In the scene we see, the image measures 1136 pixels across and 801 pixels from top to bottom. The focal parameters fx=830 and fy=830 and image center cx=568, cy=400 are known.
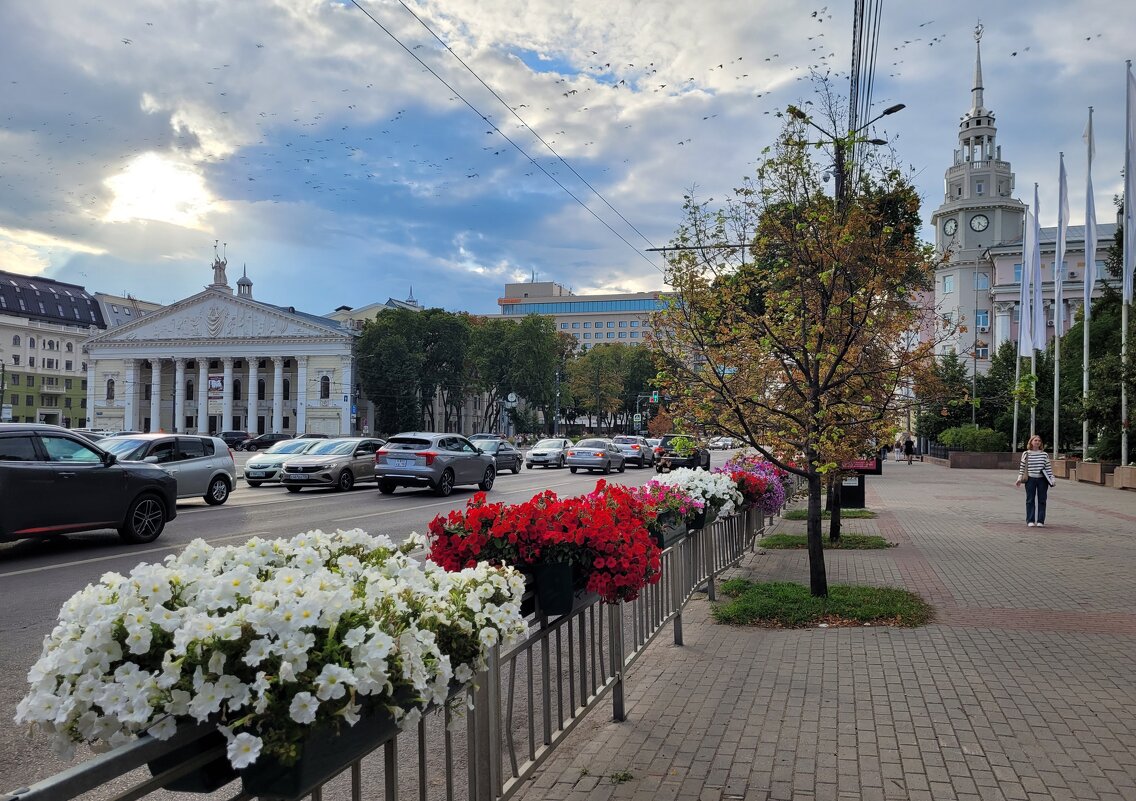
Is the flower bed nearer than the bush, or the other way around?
the flower bed

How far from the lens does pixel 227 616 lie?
1.96m

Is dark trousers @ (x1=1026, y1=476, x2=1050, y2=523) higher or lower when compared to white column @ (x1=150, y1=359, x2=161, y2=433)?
lower

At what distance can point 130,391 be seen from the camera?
97750 mm

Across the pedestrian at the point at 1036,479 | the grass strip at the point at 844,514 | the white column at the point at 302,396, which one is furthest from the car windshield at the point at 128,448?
the white column at the point at 302,396

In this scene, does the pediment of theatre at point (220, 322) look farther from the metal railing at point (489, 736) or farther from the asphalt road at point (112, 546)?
the metal railing at point (489, 736)

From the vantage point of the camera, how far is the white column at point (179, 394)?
95.8 metres

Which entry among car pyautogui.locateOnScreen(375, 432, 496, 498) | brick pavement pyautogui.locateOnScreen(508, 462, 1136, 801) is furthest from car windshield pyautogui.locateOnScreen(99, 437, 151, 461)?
brick pavement pyautogui.locateOnScreen(508, 462, 1136, 801)

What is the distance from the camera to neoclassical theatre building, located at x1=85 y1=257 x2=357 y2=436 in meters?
93.2

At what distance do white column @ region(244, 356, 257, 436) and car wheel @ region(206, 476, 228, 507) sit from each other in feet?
263

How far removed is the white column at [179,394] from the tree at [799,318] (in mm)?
97460

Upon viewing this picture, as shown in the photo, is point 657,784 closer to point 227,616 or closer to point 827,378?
point 227,616

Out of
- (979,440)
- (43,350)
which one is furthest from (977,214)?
(43,350)

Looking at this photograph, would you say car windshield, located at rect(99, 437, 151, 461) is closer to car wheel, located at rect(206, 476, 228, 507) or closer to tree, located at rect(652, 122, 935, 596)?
car wheel, located at rect(206, 476, 228, 507)

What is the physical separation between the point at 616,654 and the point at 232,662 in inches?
124
